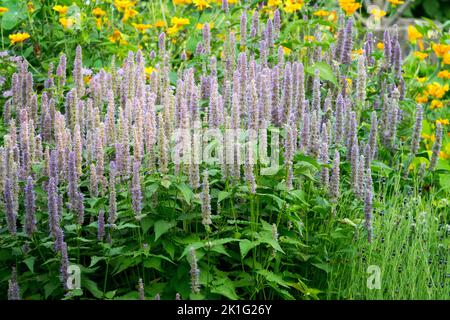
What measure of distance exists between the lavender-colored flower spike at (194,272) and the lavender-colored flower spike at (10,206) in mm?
774

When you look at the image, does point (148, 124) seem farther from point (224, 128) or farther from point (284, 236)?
point (284, 236)

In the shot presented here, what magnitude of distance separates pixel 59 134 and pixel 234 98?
0.79 metres

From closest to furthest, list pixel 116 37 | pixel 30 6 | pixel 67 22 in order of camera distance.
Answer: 1. pixel 67 22
2. pixel 30 6
3. pixel 116 37

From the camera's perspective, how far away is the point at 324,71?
4906 mm

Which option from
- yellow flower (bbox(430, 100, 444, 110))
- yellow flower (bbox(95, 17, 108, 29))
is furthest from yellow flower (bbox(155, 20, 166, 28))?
yellow flower (bbox(430, 100, 444, 110))

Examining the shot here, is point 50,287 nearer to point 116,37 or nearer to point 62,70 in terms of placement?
point 62,70

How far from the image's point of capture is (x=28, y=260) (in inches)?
139

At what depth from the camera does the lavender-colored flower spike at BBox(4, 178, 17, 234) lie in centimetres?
348

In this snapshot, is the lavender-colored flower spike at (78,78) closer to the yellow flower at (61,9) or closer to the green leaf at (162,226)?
the yellow flower at (61,9)

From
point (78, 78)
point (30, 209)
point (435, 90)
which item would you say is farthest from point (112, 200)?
point (435, 90)

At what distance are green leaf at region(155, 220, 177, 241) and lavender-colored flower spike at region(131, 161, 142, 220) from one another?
0.11 meters

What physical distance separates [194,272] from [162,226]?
0.93 ft

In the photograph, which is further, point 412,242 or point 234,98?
point 412,242

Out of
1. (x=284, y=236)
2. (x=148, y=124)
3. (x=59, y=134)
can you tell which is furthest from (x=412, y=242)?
(x=59, y=134)
